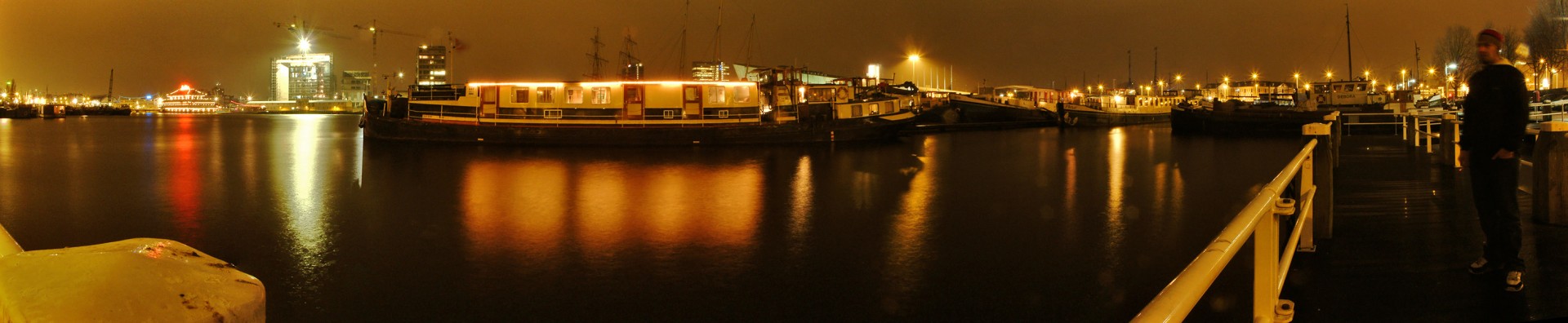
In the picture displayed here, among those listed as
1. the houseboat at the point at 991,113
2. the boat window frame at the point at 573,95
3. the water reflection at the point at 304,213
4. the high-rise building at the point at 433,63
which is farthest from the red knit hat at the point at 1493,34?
the high-rise building at the point at 433,63

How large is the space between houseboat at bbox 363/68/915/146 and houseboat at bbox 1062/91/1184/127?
2552cm

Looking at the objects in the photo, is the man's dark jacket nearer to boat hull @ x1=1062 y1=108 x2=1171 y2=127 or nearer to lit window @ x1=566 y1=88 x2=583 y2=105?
→ lit window @ x1=566 y1=88 x2=583 y2=105

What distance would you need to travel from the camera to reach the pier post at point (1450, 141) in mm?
12336

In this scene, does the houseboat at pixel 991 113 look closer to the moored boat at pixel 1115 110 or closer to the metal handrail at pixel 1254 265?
the moored boat at pixel 1115 110

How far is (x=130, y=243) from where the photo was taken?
1.88 m

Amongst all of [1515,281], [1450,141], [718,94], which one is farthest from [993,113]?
[1515,281]

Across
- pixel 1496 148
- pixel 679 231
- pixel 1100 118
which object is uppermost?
pixel 1100 118

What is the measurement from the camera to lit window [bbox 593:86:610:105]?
102ft

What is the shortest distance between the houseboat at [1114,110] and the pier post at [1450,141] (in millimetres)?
39650

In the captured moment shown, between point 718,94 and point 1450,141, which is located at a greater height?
point 718,94

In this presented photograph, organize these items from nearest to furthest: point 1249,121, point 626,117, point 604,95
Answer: point 626,117
point 604,95
point 1249,121

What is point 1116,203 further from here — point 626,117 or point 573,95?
point 573,95

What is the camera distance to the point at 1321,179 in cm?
657

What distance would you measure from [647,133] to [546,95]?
4463mm
